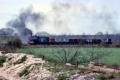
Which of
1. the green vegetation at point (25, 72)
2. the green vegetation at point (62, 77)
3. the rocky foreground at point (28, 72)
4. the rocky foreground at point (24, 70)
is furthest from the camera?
the green vegetation at point (25, 72)

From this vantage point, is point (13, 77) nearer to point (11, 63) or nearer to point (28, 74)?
point (28, 74)

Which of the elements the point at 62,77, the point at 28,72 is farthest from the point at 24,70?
the point at 62,77

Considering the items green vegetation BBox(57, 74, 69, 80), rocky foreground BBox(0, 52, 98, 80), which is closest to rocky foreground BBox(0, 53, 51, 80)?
rocky foreground BBox(0, 52, 98, 80)

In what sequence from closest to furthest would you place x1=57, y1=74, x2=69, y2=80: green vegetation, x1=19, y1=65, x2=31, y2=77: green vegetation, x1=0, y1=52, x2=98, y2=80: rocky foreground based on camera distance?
x1=0, y1=52, x2=98, y2=80: rocky foreground < x1=57, y1=74, x2=69, y2=80: green vegetation < x1=19, y1=65, x2=31, y2=77: green vegetation

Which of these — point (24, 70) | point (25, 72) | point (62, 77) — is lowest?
point (25, 72)

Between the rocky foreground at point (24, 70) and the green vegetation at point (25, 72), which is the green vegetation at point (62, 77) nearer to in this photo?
the rocky foreground at point (24, 70)

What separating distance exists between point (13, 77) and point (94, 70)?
10.4m

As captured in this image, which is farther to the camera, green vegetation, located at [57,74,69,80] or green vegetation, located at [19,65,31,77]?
green vegetation, located at [19,65,31,77]

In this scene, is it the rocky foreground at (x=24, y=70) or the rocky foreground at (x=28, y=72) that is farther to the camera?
the rocky foreground at (x=24, y=70)

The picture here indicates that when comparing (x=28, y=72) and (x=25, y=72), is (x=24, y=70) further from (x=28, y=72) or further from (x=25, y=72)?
(x=28, y=72)

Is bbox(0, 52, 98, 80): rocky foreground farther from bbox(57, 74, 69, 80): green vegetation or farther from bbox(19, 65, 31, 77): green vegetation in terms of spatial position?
bbox(57, 74, 69, 80): green vegetation

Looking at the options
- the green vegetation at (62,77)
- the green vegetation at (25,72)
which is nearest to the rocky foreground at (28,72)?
the green vegetation at (25,72)

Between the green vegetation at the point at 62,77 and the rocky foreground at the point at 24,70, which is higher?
the green vegetation at the point at 62,77

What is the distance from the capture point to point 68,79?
60.0 feet
